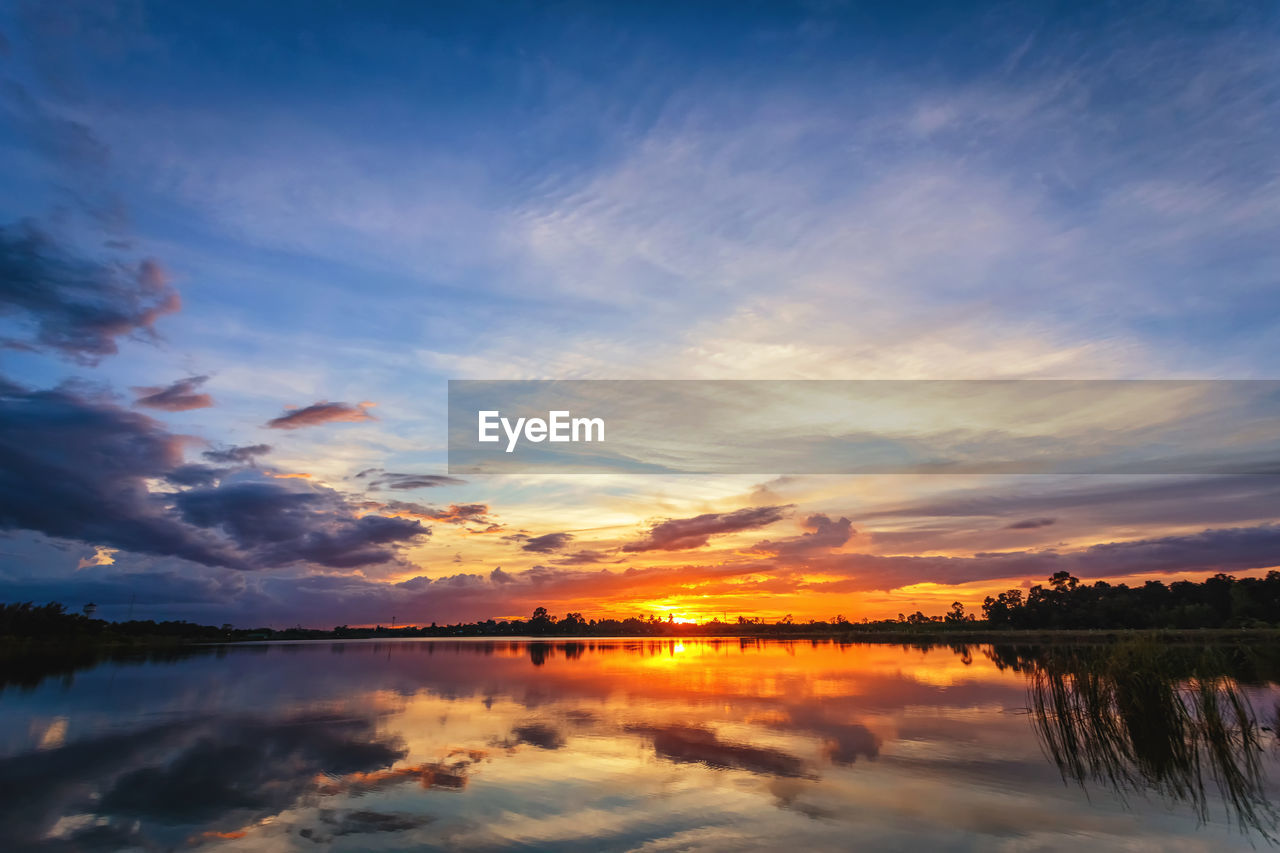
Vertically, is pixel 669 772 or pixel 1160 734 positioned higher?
pixel 1160 734

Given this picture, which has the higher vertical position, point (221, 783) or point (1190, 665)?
point (1190, 665)

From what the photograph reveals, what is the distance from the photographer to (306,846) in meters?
13.1

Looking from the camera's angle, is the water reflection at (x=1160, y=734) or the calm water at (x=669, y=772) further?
the water reflection at (x=1160, y=734)

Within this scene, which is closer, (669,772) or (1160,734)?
(669,772)

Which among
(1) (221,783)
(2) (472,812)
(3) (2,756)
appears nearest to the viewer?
(2) (472,812)

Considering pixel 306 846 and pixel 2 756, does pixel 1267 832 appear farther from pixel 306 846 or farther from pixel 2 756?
pixel 2 756

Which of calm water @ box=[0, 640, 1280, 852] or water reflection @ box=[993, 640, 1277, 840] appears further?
water reflection @ box=[993, 640, 1277, 840]

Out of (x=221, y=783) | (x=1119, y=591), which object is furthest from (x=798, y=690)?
(x=1119, y=591)

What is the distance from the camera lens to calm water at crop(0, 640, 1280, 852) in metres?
14.0

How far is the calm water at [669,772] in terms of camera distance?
14016 mm

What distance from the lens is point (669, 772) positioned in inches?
755

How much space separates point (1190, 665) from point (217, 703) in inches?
1750

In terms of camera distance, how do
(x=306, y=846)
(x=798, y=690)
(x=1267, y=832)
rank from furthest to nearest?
(x=798, y=690) → (x=1267, y=832) → (x=306, y=846)

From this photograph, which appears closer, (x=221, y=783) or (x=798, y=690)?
(x=221, y=783)
